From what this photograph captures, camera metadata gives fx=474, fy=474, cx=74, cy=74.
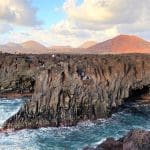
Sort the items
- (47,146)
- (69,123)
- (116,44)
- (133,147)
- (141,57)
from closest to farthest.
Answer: (133,147), (47,146), (69,123), (141,57), (116,44)

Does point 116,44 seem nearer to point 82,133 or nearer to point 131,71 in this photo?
point 131,71

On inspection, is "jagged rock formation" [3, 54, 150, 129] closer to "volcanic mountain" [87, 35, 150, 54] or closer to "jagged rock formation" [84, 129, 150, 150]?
"jagged rock formation" [84, 129, 150, 150]

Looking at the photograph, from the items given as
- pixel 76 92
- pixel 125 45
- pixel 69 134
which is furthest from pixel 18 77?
pixel 125 45

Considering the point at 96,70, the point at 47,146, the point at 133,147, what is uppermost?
the point at 96,70

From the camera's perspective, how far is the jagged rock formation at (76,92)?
4562cm

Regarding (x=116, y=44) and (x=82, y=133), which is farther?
(x=116, y=44)

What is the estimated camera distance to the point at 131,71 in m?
53.4

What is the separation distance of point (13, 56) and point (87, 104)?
618 inches

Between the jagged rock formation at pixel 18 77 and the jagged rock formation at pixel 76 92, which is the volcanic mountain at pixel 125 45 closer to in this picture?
the jagged rock formation at pixel 18 77

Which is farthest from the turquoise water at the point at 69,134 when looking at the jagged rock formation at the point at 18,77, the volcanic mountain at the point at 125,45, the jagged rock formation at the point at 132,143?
the volcanic mountain at the point at 125,45

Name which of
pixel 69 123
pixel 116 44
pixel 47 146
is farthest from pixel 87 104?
pixel 116 44

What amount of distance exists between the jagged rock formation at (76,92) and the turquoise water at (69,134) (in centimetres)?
128

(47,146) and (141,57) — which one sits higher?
(141,57)

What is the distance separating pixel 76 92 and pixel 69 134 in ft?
21.7
